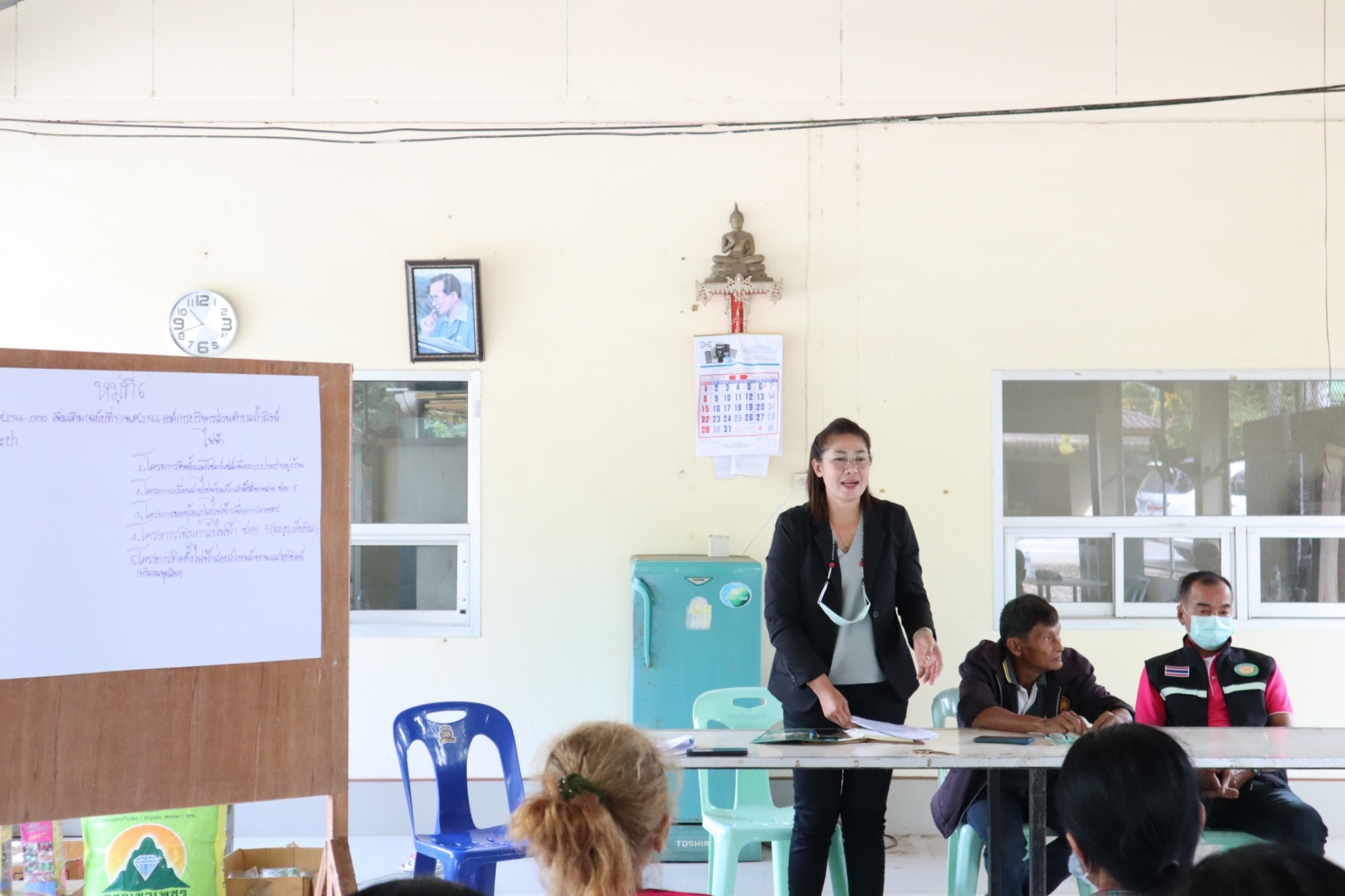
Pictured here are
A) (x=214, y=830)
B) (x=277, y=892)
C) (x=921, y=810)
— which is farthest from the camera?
(x=921, y=810)

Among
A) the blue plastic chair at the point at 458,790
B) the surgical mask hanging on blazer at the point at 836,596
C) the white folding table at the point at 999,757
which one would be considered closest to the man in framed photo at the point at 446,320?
the blue plastic chair at the point at 458,790

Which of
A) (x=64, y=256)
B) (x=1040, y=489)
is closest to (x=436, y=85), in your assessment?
(x=64, y=256)

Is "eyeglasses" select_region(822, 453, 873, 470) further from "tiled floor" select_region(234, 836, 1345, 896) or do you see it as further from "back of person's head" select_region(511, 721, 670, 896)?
"tiled floor" select_region(234, 836, 1345, 896)

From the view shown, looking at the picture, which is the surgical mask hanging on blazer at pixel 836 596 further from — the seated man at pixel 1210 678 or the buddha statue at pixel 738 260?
the buddha statue at pixel 738 260

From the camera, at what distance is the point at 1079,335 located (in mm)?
4176

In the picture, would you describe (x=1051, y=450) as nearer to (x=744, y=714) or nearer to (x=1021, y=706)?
(x=1021, y=706)

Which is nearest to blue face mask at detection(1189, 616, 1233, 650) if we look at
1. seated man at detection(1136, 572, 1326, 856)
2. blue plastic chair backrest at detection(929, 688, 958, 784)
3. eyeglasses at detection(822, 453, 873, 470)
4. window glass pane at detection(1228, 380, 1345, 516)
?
seated man at detection(1136, 572, 1326, 856)

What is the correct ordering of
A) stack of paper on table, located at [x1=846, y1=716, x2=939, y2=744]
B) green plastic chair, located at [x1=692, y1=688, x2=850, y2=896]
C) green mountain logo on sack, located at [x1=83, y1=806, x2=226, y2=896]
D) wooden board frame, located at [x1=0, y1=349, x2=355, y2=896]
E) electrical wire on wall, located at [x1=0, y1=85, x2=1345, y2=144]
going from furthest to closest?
electrical wire on wall, located at [x1=0, y1=85, x2=1345, y2=144] → green plastic chair, located at [x1=692, y1=688, x2=850, y2=896] → stack of paper on table, located at [x1=846, y1=716, x2=939, y2=744] → green mountain logo on sack, located at [x1=83, y1=806, x2=226, y2=896] → wooden board frame, located at [x1=0, y1=349, x2=355, y2=896]

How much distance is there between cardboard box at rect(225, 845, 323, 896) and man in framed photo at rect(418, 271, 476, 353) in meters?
2.00

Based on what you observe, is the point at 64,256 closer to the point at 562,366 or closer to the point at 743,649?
the point at 562,366

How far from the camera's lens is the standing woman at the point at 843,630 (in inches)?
102

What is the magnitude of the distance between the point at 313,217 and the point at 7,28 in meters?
1.46

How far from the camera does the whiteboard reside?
5.86ft

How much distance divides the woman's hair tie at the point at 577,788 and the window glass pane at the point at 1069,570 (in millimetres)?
3116
